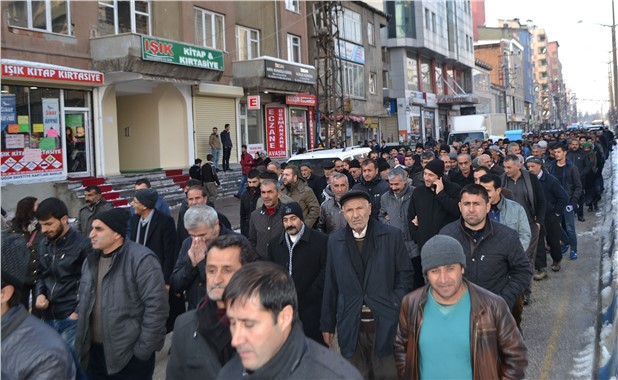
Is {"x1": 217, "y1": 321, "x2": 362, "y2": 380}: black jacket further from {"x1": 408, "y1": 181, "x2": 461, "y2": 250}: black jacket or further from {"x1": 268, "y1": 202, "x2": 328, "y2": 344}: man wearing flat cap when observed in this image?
{"x1": 408, "y1": 181, "x2": 461, "y2": 250}: black jacket

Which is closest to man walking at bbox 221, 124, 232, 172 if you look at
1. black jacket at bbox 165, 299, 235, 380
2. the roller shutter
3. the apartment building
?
the roller shutter

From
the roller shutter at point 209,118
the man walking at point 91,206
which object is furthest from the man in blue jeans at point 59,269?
the roller shutter at point 209,118

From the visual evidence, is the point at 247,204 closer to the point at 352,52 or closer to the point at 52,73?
the point at 52,73

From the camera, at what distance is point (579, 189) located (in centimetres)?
1191

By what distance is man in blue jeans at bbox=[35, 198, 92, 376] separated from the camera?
5.10 metres

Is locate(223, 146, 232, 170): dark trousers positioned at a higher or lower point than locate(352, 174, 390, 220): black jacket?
higher

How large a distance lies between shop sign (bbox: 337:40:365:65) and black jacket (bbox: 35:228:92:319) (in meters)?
34.9

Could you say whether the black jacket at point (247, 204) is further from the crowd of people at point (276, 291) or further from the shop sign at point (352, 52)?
the shop sign at point (352, 52)

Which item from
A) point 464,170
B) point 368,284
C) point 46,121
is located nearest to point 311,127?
point 46,121

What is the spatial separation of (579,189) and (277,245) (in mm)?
8395

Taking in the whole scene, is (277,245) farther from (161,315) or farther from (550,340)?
(550,340)

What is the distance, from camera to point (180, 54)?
69.8 ft

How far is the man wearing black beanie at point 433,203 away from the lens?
6.55 metres

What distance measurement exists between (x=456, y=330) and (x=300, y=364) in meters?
1.49
